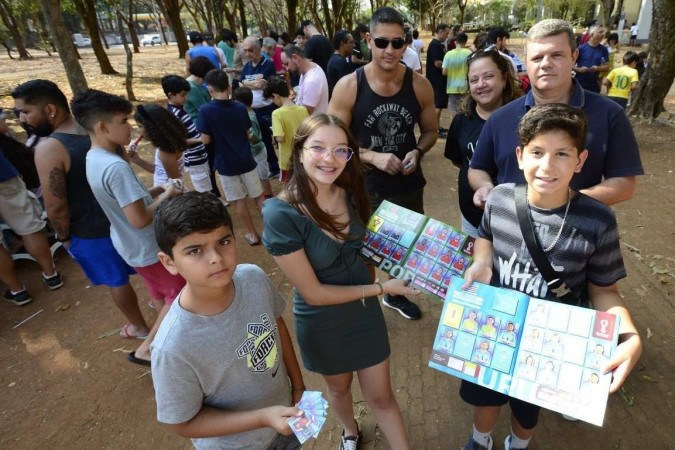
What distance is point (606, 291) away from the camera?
1607 mm

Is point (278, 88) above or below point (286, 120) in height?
above

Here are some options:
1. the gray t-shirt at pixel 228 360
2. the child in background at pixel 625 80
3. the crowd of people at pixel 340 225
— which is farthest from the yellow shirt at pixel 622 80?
the gray t-shirt at pixel 228 360

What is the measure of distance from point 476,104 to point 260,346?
230 cm

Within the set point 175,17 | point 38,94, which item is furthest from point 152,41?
point 38,94

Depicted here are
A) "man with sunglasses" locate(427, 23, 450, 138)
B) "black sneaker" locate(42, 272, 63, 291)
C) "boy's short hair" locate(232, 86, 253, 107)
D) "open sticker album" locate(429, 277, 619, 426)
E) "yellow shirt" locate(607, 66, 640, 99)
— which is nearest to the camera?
"open sticker album" locate(429, 277, 619, 426)

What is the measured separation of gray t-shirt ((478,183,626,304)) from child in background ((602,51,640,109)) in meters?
7.82

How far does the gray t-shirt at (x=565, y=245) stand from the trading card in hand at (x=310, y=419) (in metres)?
1.01

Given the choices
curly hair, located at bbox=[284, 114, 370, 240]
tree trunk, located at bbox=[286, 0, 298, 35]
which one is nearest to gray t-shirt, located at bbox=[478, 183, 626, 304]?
curly hair, located at bbox=[284, 114, 370, 240]

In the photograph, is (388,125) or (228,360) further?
(388,125)

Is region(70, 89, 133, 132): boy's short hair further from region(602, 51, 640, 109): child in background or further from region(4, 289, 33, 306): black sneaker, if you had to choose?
region(602, 51, 640, 109): child in background

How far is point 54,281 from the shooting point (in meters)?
4.41

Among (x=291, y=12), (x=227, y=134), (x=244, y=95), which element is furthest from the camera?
(x=291, y=12)

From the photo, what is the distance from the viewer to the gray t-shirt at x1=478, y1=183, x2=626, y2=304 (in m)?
1.52

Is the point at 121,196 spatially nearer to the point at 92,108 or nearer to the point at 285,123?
the point at 92,108
